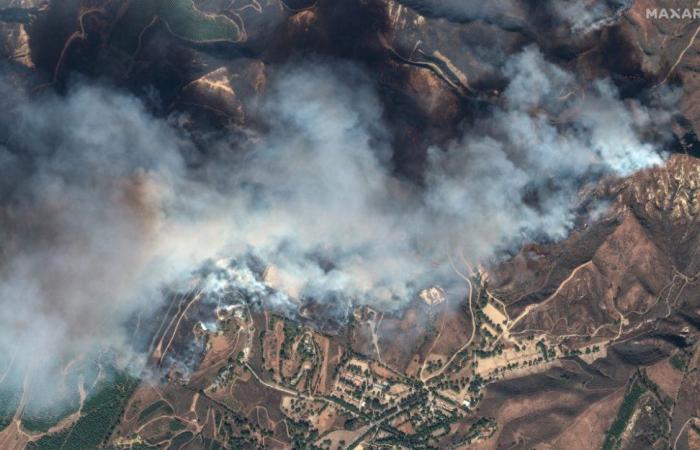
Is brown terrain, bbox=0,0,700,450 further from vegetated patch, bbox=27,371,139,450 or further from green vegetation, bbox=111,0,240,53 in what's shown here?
green vegetation, bbox=111,0,240,53

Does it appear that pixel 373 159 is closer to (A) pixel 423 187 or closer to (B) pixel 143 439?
(A) pixel 423 187

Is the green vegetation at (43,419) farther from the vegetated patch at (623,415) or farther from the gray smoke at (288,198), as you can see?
the vegetated patch at (623,415)

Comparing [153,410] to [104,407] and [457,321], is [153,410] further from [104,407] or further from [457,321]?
[457,321]

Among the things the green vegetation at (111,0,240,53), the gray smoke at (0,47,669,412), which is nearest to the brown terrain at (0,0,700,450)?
the green vegetation at (111,0,240,53)

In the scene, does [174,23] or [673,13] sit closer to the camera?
[673,13]

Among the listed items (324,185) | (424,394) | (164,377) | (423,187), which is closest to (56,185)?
(164,377)

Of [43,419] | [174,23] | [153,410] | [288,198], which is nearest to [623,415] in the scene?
[288,198]
